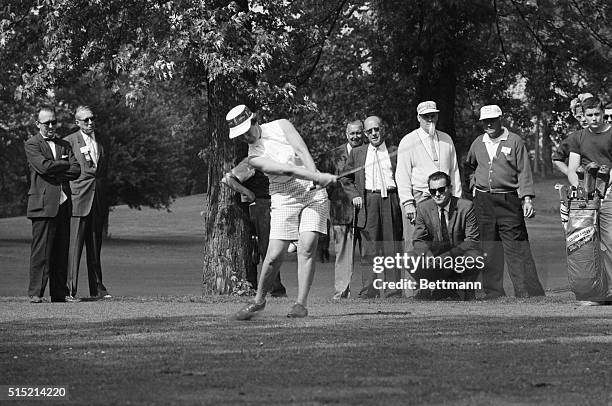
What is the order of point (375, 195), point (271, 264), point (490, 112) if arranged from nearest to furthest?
1. point (271, 264)
2. point (490, 112)
3. point (375, 195)

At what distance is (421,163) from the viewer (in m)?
15.0

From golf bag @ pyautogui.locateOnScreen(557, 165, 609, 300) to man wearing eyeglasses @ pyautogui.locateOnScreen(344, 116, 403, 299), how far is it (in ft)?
7.63

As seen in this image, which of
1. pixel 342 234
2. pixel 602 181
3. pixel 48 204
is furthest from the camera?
pixel 342 234

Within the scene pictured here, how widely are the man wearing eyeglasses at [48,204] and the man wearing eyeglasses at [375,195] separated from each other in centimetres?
342

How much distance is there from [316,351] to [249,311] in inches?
116

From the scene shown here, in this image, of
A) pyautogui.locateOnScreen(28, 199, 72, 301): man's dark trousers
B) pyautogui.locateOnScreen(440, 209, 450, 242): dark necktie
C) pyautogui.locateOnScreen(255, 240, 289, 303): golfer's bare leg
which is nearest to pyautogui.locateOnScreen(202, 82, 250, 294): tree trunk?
pyautogui.locateOnScreen(28, 199, 72, 301): man's dark trousers

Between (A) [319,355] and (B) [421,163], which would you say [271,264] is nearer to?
(A) [319,355]

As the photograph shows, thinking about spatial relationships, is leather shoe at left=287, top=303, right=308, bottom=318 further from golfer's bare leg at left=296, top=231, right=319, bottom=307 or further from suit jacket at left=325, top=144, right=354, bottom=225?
suit jacket at left=325, top=144, right=354, bottom=225

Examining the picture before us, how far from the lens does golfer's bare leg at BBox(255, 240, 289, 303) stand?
1179cm

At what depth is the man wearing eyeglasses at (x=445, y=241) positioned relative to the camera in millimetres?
14469

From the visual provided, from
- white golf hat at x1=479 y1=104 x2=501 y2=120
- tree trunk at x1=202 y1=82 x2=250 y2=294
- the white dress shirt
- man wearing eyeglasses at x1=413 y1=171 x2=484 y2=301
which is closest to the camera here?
man wearing eyeglasses at x1=413 y1=171 x2=484 y2=301

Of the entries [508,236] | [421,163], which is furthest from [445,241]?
[421,163]

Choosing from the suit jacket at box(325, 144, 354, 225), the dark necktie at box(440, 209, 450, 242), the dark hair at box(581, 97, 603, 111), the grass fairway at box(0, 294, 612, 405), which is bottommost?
the grass fairway at box(0, 294, 612, 405)

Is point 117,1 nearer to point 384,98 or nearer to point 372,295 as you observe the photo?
point 372,295
